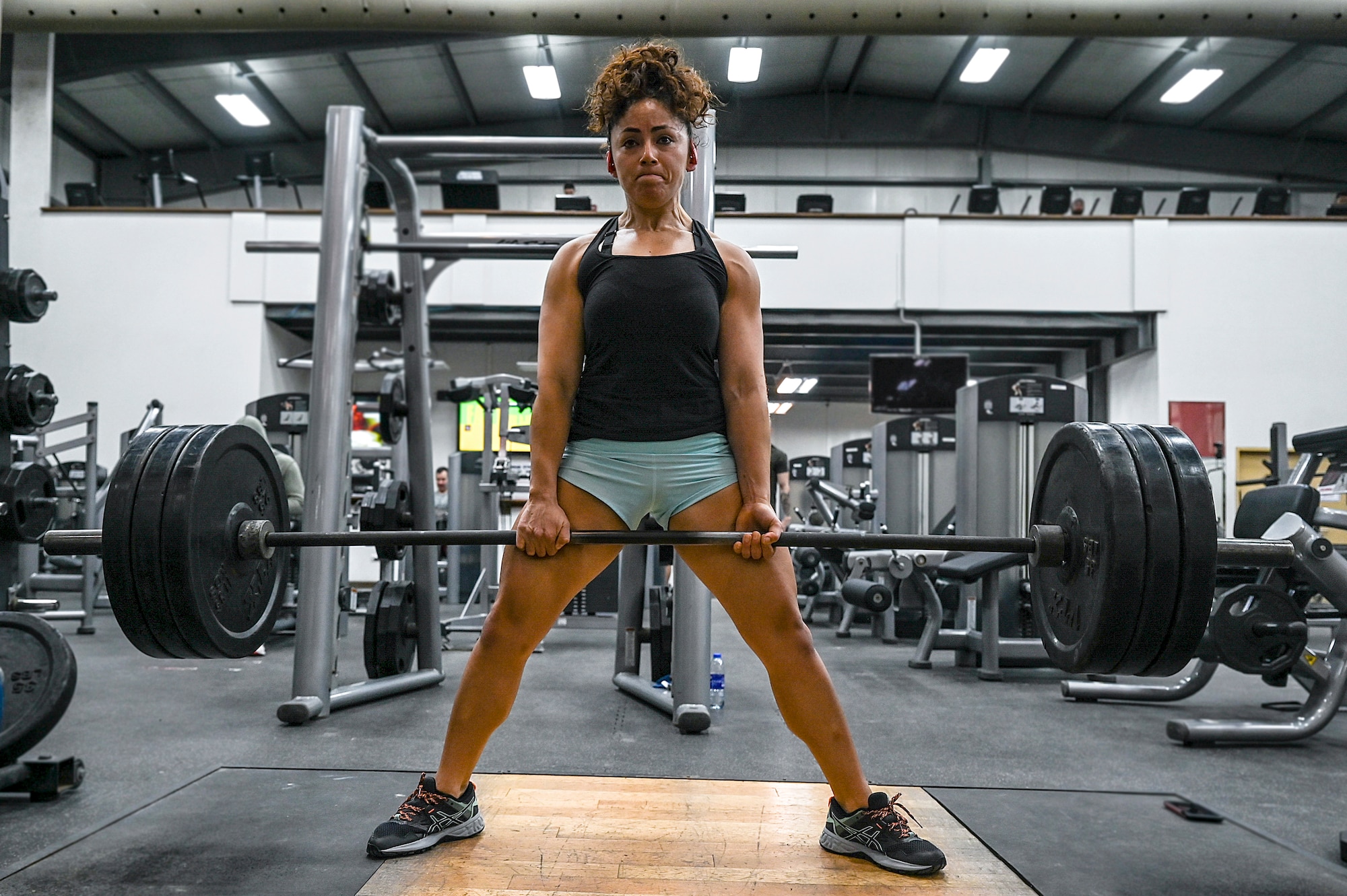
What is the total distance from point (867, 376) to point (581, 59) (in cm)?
490

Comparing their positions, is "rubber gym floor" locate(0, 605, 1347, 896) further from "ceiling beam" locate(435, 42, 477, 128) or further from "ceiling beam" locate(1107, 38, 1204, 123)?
"ceiling beam" locate(1107, 38, 1204, 123)

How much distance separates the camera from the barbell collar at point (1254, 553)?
147 cm

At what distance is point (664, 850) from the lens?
64.7 inches

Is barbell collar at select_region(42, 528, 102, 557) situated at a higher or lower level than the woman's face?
lower

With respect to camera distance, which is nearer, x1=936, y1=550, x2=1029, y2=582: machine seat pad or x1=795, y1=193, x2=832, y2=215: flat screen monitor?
x1=936, y1=550, x2=1029, y2=582: machine seat pad

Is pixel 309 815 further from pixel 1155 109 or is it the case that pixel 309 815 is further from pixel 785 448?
pixel 1155 109

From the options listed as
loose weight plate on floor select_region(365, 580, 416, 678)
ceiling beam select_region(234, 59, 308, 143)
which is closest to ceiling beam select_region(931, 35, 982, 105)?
ceiling beam select_region(234, 59, 308, 143)

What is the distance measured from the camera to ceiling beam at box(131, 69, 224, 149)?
9.67m

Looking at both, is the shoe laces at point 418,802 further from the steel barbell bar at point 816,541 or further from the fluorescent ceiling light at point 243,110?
the fluorescent ceiling light at point 243,110

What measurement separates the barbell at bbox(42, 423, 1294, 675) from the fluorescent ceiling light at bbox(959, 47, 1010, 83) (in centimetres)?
934

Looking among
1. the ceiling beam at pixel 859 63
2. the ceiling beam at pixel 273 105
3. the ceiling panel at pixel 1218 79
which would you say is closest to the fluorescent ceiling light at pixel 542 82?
the ceiling beam at pixel 273 105

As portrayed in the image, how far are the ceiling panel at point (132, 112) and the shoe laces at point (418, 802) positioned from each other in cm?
1033

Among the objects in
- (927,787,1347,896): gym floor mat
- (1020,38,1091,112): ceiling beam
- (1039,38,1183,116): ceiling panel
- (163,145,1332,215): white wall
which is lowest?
(927,787,1347,896): gym floor mat

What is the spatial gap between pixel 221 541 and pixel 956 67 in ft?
35.0
